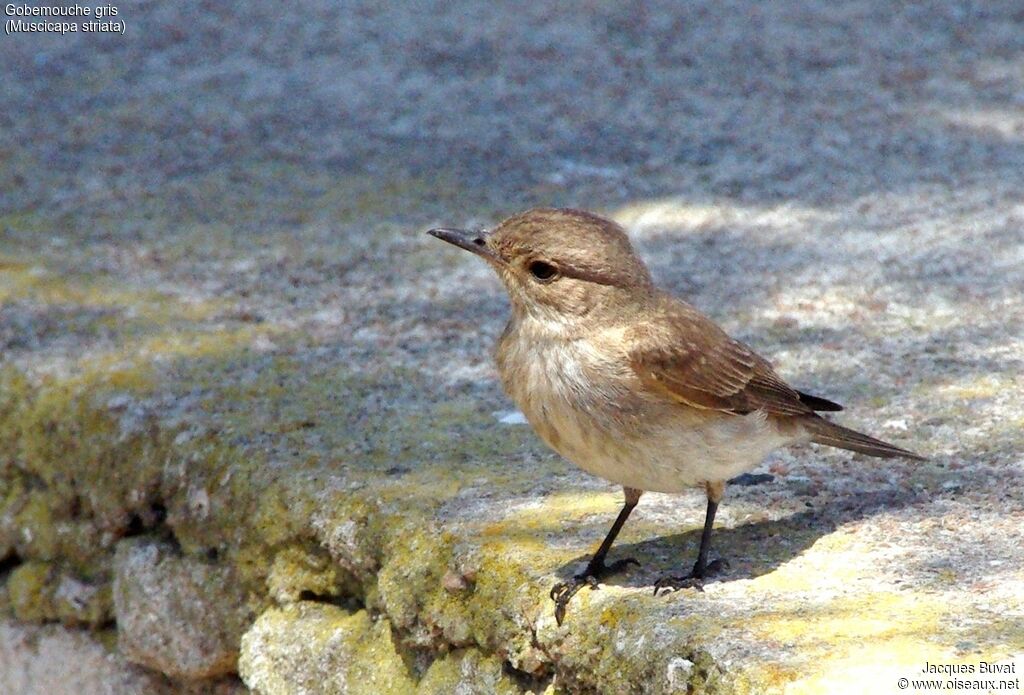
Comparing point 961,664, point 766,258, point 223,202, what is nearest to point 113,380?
point 223,202

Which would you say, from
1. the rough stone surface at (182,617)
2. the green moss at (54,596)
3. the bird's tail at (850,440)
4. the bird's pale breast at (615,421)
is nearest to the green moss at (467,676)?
the bird's pale breast at (615,421)

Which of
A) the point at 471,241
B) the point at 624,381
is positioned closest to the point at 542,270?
the point at 471,241

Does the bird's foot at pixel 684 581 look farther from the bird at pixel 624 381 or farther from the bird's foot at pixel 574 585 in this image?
the bird's foot at pixel 574 585

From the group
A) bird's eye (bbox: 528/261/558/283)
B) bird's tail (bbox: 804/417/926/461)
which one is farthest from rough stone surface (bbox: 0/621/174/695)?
bird's tail (bbox: 804/417/926/461)

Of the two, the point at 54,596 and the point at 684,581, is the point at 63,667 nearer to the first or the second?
the point at 54,596

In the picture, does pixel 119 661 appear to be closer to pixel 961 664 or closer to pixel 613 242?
pixel 613 242

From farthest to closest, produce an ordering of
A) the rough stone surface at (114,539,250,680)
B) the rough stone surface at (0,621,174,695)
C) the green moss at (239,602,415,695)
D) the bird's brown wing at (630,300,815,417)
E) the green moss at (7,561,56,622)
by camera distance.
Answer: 1. the green moss at (7,561,56,622)
2. the rough stone surface at (0,621,174,695)
3. the rough stone surface at (114,539,250,680)
4. the green moss at (239,602,415,695)
5. the bird's brown wing at (630,300,815,417)

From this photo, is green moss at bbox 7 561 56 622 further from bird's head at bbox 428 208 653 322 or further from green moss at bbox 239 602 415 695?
bird's head at bbox 428 208 653 322
